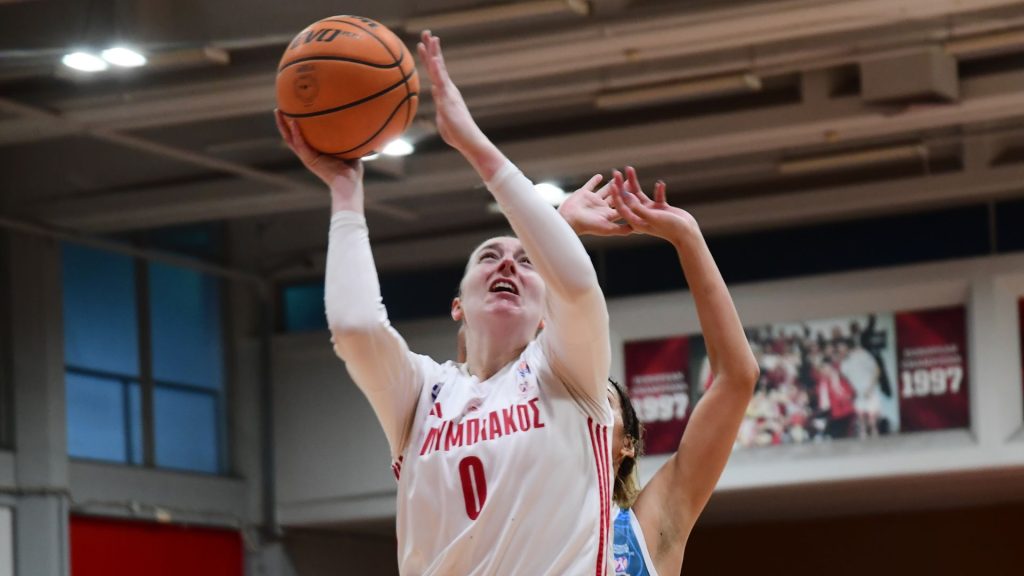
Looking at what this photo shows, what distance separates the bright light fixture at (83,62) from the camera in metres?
7.94

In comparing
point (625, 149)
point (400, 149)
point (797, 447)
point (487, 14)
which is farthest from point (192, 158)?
point (797, 447)

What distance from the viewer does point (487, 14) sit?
7871mm

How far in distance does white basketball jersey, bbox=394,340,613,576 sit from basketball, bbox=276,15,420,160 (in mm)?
536

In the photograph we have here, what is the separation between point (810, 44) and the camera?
8766mm

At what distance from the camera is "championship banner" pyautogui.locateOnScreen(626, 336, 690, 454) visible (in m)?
12.0

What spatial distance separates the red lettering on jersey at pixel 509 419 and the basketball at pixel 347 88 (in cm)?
57

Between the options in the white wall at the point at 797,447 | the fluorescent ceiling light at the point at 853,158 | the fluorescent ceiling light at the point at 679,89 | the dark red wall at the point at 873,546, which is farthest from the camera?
the dark red wall at the point at 873,546

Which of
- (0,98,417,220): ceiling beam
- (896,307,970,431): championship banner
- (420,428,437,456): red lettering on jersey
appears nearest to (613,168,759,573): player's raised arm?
(420,428,437,456): red lettering on jersey

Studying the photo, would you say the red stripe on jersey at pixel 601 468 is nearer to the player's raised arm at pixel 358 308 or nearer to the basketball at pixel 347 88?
the player's raised arm at pixel 358 308

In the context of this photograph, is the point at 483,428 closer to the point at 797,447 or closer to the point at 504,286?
the point at 504,286

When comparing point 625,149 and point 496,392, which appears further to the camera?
point 625,149

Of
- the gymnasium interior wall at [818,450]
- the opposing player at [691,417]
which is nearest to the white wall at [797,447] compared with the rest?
the gymnasium interior wall at [818,450]

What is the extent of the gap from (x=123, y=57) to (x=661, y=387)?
5.47 meters

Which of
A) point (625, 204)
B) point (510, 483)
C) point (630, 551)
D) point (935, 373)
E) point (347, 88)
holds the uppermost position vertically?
point (935, 373)
